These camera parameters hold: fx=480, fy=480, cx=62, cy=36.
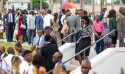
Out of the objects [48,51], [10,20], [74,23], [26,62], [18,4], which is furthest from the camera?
[18,4]

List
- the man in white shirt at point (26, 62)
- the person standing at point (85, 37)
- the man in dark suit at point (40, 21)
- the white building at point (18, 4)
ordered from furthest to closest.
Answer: the white building at point (18, 4), the man in dark suit at point (40, 21), the person standing at point (85, 37), the man in white shirt at point (26, 62)

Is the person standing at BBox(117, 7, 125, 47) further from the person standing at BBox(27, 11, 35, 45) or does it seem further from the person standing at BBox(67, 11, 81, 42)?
the person standing at BBox(27, 11, 35, 45)

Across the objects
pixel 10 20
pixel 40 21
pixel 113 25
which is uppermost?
pixel 113 25

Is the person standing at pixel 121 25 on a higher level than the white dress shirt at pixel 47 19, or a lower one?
higher

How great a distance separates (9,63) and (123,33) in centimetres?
383

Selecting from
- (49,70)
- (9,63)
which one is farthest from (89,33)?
(9,63)

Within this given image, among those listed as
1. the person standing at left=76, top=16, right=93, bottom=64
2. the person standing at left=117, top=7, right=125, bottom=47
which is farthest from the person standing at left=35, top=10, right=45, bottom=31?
the person standing at left=117, top=7, right=125, bottom=47

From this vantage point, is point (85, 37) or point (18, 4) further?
point (18, 4)

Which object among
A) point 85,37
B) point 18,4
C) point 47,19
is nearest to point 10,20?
point 47,19

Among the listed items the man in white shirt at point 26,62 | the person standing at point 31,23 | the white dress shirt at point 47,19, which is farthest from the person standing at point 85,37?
the person standing at point 31,23

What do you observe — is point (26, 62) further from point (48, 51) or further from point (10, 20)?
point (10, 20)

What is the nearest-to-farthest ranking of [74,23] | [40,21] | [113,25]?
[113,25] < [74,23] < [40,21]

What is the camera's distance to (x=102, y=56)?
44.4ft

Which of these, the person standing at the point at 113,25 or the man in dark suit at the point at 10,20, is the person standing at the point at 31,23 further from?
the person standing at the point at 113,25
